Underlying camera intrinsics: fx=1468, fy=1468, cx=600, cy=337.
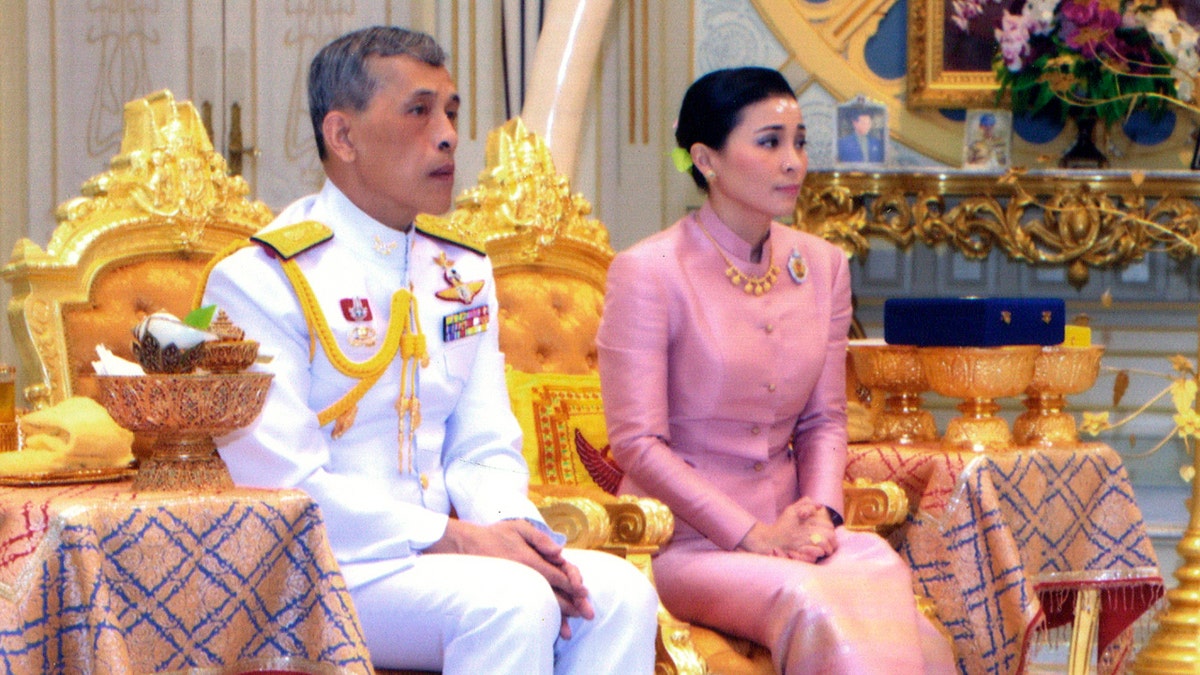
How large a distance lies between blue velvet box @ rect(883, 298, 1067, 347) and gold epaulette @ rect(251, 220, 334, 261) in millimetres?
1283

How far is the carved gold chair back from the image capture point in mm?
2611

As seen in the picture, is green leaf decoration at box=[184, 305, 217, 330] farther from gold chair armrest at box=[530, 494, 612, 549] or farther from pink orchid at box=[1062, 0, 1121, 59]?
pink orchid at box=[1062, 0, 1121, 59]

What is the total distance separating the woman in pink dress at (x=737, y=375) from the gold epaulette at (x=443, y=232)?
310 millimetres

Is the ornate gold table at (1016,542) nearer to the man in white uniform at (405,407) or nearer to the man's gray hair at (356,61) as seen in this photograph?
the man in white uniform at (405,407)

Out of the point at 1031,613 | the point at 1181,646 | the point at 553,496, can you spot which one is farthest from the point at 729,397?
the point at 1181,646

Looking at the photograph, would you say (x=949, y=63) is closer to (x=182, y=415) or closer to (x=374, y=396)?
(x=374, y=396)

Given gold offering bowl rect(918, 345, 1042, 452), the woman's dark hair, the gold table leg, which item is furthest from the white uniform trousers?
the gold table leg

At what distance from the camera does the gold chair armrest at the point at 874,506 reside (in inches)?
107

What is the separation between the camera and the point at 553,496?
2504 mm

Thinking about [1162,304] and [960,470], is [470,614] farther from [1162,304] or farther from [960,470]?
[1162,304]

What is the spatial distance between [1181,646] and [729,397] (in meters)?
1.55

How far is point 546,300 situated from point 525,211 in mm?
205

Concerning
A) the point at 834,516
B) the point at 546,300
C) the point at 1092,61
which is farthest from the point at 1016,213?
the point at 834,516

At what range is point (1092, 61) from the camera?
4.73 metres
